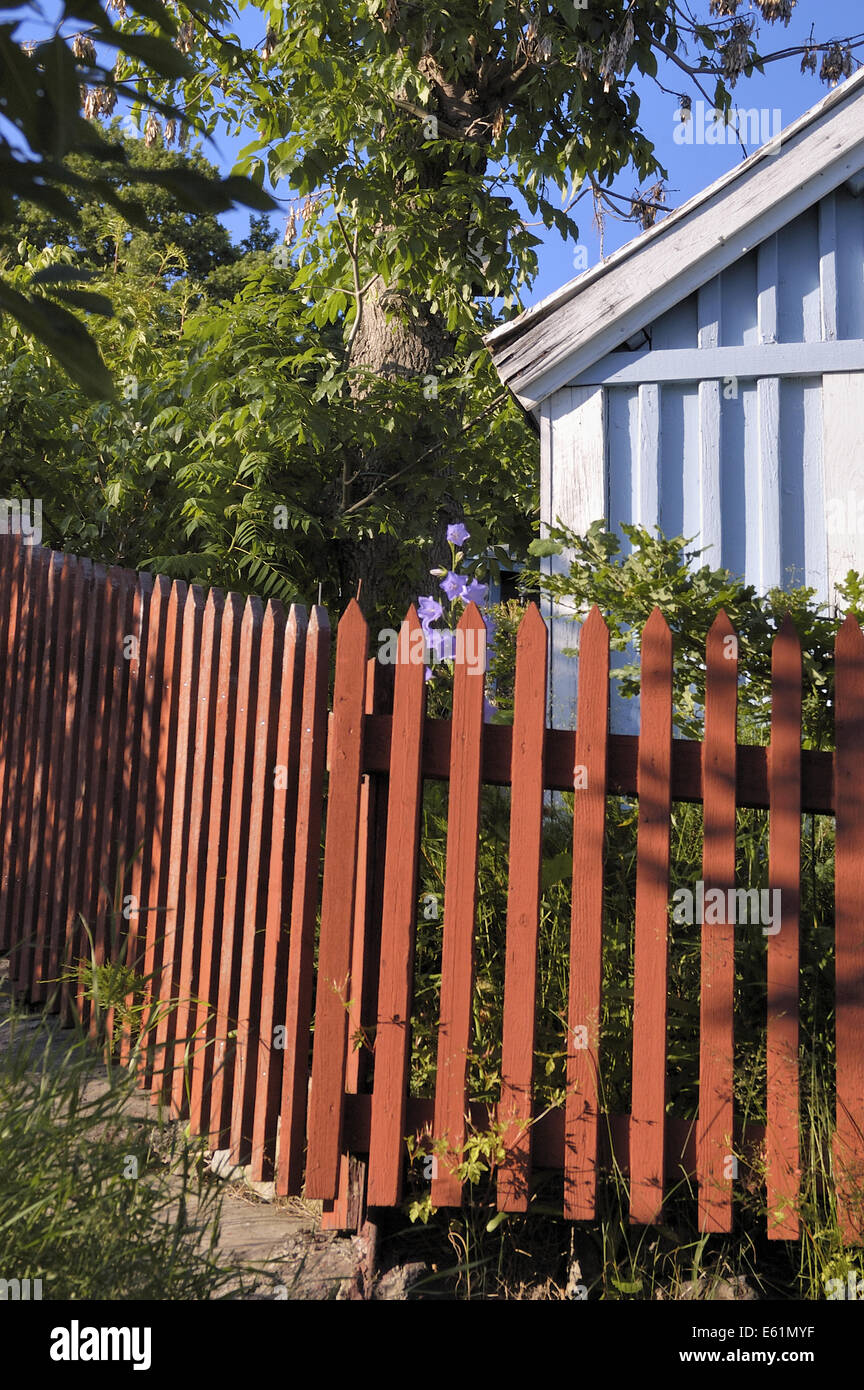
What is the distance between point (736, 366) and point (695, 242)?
62 cm

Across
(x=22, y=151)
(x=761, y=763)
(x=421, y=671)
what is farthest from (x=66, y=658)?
(x=22, y=151)

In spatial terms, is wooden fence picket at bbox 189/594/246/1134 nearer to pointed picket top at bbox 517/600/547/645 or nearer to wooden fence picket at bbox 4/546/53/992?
pointed picket top at bbox 517/600/547/645

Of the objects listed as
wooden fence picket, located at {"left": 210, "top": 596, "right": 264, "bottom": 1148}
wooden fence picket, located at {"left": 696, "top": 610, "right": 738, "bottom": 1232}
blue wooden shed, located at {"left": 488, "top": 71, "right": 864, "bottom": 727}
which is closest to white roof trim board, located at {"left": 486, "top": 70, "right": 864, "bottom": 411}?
blue wooden shed, located at {"left": 488, "top": 71, "right": 864, "bottom": 727}

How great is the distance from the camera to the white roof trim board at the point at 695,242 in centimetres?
542

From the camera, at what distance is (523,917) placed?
327cm

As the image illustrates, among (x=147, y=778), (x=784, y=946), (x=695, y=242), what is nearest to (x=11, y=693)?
(x=147, y=778)

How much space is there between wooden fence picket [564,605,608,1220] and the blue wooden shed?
2155mm

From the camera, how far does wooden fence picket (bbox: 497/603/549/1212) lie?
318cm

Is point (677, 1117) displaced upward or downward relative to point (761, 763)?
A: downward

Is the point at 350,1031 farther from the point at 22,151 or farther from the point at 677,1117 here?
the point at 22,151

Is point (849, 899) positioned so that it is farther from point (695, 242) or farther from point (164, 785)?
point (695, 242)

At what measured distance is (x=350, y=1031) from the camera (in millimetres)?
3377

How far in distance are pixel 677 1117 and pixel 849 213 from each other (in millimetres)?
4406

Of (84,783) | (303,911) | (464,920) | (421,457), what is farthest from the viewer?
(421,457)
